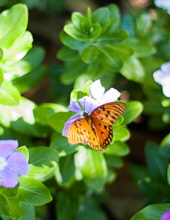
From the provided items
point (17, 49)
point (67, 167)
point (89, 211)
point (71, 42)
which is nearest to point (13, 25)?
point (17, 49)

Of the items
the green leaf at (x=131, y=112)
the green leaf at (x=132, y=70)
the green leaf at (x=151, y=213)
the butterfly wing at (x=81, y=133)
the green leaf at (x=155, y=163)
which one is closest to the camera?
the butterfly wing at (x=81, y=133)

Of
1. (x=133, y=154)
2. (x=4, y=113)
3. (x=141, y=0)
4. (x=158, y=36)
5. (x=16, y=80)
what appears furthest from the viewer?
(x=141, y=0)

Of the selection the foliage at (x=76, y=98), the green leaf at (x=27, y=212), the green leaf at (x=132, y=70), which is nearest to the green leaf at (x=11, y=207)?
the foliage at (x=76, y=98)

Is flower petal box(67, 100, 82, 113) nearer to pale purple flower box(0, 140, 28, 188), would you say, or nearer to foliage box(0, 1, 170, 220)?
foliage box(0, 1, 170, 220)

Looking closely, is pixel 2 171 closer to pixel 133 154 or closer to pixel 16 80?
pixel 16 80

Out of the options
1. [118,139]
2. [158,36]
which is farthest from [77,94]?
[158,36]

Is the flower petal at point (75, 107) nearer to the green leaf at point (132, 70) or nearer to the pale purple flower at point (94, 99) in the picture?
the pale purple flower at point (94, 99)

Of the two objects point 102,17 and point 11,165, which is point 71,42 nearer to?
point 102,17
